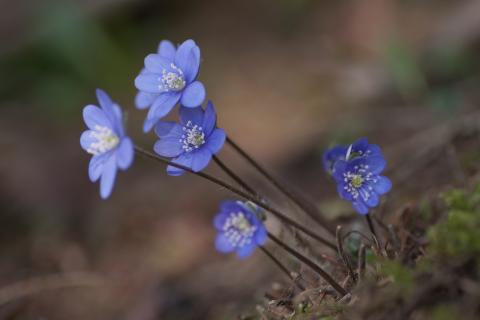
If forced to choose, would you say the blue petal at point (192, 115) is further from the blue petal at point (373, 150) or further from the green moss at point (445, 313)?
the green moss at point (445, 313)

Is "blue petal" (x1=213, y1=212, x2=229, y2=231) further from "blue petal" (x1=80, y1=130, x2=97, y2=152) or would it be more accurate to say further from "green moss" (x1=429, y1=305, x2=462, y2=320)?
"green moss" (x1=429, y1=305, x2=462, y2=320)

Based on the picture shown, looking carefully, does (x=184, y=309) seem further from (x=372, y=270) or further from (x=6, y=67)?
(x=6, y=67)

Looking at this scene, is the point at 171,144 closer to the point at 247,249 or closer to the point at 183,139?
the point at 183,139

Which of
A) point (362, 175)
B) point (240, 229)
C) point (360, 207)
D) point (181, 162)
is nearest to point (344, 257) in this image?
point (360, 207)

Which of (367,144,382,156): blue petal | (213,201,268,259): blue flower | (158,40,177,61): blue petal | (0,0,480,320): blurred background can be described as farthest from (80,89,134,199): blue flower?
(0,0,480,320): blurred background

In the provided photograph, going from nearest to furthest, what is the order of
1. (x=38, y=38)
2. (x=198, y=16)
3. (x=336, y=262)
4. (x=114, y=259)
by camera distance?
1. (x=336, y=262)
2. (x=114, y=259)
3. (x=38, y=38)
4. (x=198, y=16)

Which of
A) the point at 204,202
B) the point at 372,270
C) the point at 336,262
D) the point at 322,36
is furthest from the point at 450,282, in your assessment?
the point at 322,36
